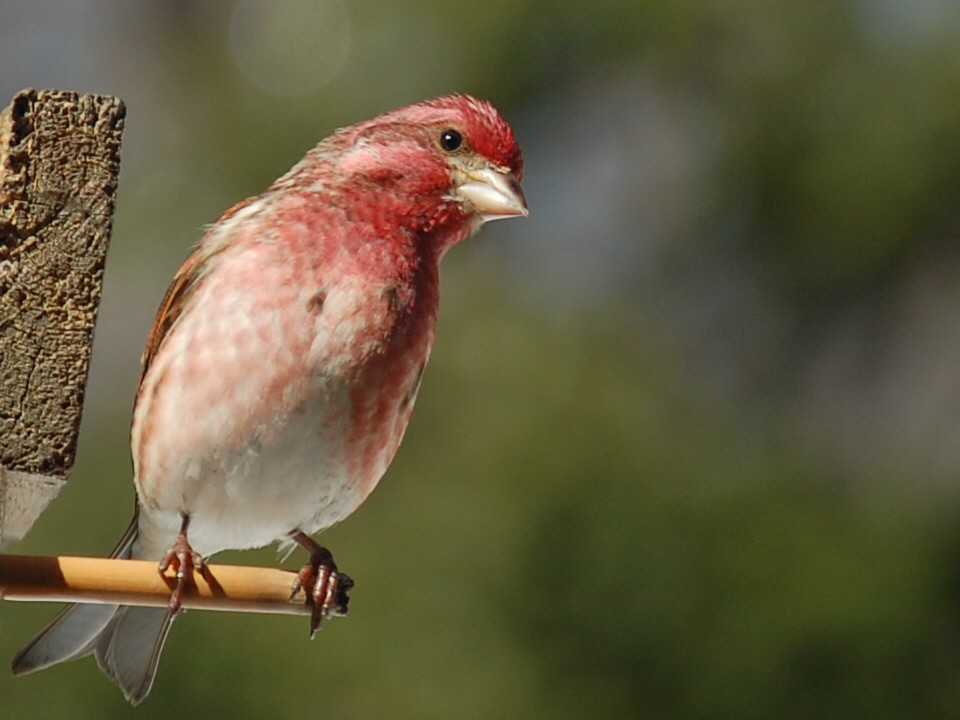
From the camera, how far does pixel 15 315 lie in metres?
2.83

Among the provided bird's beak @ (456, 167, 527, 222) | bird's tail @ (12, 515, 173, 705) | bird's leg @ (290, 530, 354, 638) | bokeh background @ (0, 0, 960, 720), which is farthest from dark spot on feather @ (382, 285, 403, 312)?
bokeh background @ (0, 0, 960, 720)

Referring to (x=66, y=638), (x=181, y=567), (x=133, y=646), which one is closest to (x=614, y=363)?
(x=133, y=646)

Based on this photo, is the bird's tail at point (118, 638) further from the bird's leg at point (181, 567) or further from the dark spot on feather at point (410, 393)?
the dark spot on feather at point (410, 393)

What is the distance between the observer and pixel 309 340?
318 centimetres

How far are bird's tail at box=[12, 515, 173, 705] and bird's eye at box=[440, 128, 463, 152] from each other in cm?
111

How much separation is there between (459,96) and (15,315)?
3.71 ft

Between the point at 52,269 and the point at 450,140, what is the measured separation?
956 millimetres

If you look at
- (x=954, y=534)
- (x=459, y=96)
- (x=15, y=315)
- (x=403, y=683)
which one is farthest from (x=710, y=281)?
(x=15, y=315)

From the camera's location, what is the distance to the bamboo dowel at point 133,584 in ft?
8.86

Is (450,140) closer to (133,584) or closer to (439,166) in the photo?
(439,166)

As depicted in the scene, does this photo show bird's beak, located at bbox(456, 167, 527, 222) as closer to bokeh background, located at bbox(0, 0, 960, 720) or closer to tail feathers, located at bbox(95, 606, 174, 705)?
tail feathers, located at bbox(95, 606, 174, 705)

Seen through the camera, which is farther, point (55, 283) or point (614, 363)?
point (614, 363)

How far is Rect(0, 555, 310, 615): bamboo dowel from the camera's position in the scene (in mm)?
2701

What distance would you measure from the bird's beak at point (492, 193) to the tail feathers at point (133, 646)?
1.16 metres
